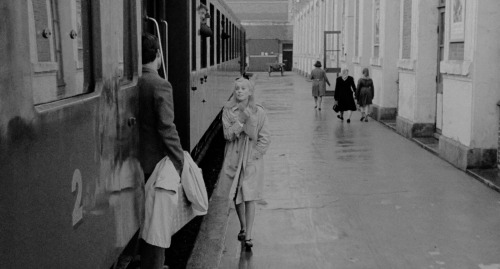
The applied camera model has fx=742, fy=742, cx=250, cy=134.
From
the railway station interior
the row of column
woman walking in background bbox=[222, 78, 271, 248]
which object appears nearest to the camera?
the railway station interior

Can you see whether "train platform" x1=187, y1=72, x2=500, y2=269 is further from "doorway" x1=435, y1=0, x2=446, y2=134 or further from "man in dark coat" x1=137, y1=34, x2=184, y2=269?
"man in dark coat" x1=137, y1=34, x2=184, y2=269

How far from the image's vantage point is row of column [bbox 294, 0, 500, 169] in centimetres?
1103

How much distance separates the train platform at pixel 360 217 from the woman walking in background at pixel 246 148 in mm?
197

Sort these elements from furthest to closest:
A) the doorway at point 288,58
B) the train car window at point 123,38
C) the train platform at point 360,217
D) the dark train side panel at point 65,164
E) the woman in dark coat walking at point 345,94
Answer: the doorway at point 288,58, the woman in dark coat walking at point 345,94, the train platform at point 360,217, the train car window at point 123,38, the dark train side panel at point 65,164

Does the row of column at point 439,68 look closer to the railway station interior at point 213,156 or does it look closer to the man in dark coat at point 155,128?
the railway station interior at point 213,156

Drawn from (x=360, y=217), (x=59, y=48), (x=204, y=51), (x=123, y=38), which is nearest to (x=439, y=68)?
(x=204, y=51)

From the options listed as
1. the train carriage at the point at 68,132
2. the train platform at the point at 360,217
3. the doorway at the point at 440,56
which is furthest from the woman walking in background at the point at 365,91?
the train carriage at the point at 68,132

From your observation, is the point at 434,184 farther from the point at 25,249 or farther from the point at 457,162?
the point at 25,249

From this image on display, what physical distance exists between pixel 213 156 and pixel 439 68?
4.99m

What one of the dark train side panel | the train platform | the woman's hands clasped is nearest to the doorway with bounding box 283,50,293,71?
the train platform

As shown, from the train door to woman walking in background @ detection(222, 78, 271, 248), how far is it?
23799mm

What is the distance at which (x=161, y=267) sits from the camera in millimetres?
5309

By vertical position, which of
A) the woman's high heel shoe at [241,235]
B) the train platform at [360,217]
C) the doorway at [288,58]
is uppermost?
the woman's high heel shoe at [241,235]

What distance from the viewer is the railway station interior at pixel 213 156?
9.48 feet
